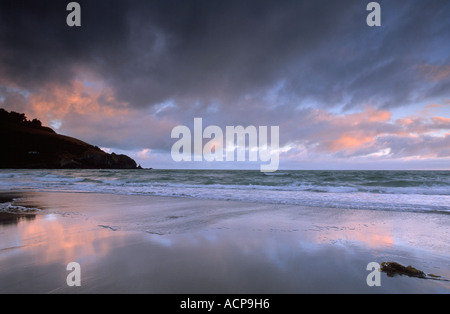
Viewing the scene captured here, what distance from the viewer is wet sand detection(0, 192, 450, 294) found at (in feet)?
7.97

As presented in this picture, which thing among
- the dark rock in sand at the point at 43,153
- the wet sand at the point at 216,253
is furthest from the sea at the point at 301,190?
the dark rock in sand at the point at 43,153

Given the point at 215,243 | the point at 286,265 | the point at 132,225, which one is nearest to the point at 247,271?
the point at 286,265

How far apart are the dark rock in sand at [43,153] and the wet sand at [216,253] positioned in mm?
90765

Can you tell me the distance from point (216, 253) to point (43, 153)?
332 feet

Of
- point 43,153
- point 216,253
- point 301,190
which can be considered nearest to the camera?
point 216,253

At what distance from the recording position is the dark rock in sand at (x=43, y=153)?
72688mm

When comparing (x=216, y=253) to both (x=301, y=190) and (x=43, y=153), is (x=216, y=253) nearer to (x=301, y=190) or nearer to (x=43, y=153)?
(x=301, y=190)

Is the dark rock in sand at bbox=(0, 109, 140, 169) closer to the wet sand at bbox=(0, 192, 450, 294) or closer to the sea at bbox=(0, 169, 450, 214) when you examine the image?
the sea at bbox=(0, 169, 450, 214)

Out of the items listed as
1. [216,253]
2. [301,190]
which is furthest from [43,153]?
[216,253]

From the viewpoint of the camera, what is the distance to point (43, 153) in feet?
254

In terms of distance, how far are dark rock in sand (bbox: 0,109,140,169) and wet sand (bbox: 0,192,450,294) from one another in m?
90.8

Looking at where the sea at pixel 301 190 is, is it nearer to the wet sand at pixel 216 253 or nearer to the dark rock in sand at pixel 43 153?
the wet sand at pixel 216 253
